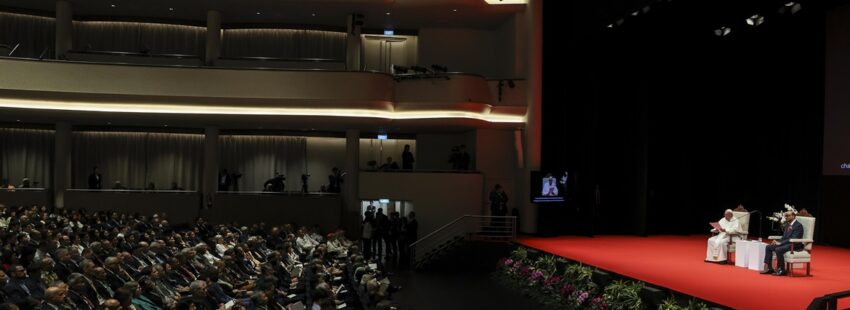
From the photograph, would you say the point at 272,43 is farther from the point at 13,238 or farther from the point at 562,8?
the point at 13,238

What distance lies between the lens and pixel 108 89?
70.3 ft

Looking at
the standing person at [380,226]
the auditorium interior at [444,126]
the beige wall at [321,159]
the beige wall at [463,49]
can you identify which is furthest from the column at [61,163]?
the beige wall at [463,49]

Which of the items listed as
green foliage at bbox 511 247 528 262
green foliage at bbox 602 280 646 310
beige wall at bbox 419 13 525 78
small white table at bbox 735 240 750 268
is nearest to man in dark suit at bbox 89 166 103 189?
beige wall at bbox 419 13 525 78

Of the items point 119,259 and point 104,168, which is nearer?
point 119,259

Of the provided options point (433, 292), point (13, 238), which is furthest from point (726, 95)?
point (13, 238)

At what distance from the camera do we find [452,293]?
17.0 m

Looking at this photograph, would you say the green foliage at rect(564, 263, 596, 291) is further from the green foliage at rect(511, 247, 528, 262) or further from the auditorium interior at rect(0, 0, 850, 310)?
the green foliage at rect(511, 247, 528, 262)

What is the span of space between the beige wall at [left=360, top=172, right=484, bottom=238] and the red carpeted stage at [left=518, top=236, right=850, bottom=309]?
242 cm

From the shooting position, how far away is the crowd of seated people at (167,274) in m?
9.32

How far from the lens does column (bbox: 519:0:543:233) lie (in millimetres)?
23172

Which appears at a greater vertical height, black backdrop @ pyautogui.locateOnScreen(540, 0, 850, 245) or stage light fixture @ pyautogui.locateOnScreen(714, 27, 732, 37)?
stage light fixture @ pyautogui.locateOnScreen(714, 27, 732, 37)

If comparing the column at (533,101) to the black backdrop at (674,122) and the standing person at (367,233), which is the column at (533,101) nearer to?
the black backdrop at (674,122)

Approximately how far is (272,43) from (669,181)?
1340cm

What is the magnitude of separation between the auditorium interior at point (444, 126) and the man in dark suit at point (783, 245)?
221cm
